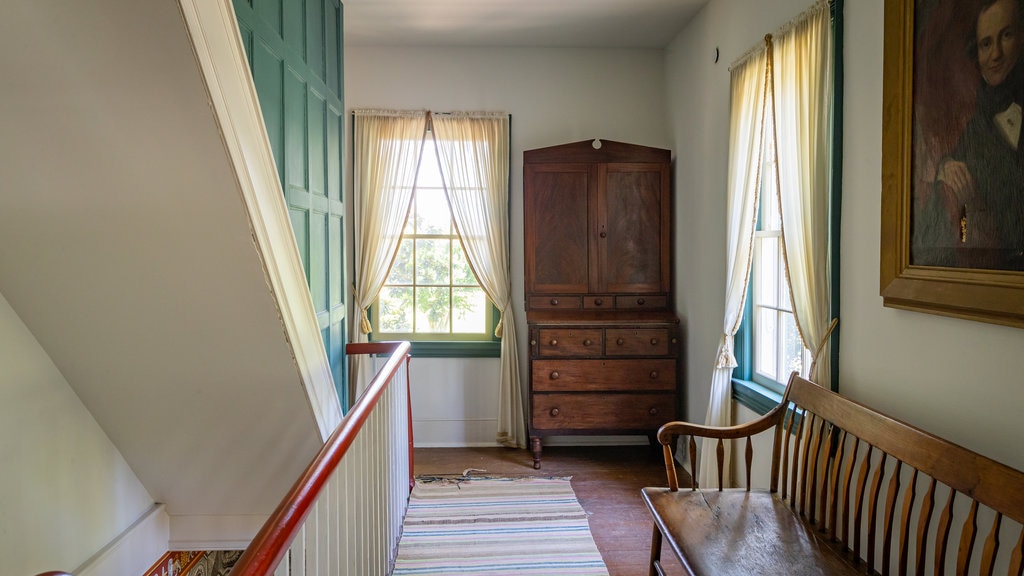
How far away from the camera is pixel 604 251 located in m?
4.25

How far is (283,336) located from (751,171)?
2154 millimetres

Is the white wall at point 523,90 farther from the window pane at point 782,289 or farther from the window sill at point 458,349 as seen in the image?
the window pane at point 782,289

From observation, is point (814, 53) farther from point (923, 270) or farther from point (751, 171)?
point (923, 270)

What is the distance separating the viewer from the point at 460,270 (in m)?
4.62

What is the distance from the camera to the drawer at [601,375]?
3984mm

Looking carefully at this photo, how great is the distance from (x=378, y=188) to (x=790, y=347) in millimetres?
2844

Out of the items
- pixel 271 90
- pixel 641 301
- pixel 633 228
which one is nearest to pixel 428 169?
pixel 633 228

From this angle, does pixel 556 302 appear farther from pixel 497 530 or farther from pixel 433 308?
pixel 497 530

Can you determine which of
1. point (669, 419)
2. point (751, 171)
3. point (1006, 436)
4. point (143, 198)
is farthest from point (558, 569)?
point (143, 198)

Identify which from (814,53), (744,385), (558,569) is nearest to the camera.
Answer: (814,53)

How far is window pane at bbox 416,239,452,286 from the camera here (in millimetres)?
4586

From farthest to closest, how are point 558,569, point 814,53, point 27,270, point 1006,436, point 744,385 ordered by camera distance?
point 744,385 → point 558,569 → point 814,53 → point 27,270 → point 1006,436

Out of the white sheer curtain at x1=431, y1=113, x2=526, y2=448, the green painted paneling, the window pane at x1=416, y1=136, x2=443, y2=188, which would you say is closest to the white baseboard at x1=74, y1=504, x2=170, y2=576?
the green painted paneling

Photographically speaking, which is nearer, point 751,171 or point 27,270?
point 27,270
